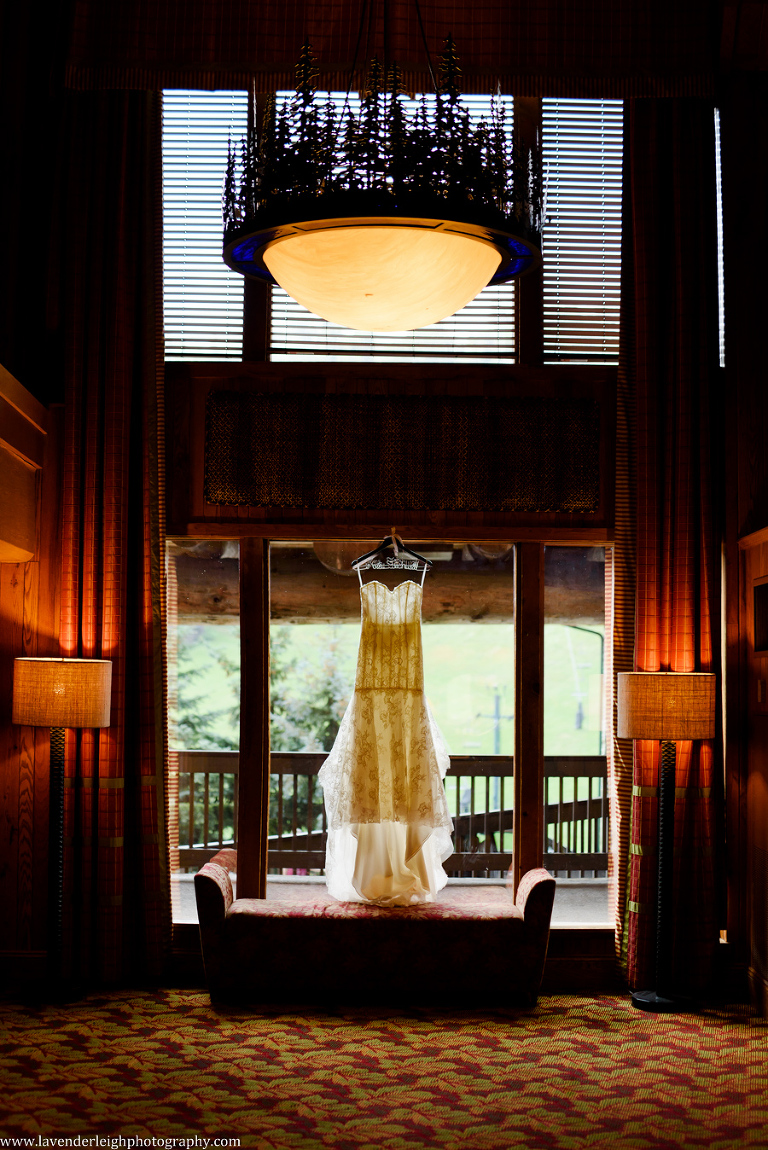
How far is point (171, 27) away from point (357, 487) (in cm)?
236

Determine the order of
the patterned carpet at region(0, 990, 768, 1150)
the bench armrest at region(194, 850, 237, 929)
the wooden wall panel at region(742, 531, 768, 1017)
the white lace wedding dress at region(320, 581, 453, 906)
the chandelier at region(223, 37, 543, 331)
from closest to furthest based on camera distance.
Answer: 1. the chandelier at region(223, 37, 543, 331)
2. the patterned carpet at region(0, 990, 768, 1150)
3. the bench armrest at region(194, 850, 237, 929)
4. the wooden wall panel at region(742, 531, 768, 1017)
5. the white lace wedding dress at region(320, 581, 453, 906)

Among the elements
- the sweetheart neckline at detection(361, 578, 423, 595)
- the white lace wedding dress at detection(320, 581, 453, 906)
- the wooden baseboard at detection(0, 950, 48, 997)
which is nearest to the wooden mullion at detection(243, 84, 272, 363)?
the sweetheart neckline at detection(361, 578, 423, 595)

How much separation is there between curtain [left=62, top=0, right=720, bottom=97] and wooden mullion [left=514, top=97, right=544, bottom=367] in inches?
4.6

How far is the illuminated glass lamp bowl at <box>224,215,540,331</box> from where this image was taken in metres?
2.69

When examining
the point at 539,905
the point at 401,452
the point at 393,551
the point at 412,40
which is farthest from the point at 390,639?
the point at 412,40

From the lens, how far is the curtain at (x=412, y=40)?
181 inches

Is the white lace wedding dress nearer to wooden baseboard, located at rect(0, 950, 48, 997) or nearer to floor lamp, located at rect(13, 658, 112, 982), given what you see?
floor lamp, located at rect(13, 658, 112, 982)

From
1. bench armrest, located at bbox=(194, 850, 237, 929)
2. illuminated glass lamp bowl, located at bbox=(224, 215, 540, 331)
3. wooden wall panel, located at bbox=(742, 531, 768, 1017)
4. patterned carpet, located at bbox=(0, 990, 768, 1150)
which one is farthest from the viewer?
wooden wall panel, located at bbox=(742, 531, 768, 1017)

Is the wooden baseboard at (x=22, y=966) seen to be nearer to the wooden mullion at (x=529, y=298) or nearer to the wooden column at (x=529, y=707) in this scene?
the wooden column at (x=529, y=707)

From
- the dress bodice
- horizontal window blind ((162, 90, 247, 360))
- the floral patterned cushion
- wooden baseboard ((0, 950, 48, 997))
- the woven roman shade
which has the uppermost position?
horizontal window blind ((162, 90, 247, 360))

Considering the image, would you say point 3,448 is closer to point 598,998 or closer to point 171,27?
point 171,27

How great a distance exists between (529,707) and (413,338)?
6.08 feet

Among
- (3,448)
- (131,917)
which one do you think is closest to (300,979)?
(131,917)

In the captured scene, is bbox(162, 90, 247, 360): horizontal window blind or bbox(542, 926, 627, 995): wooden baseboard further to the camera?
bbox(162, 90, 247, 360): horizontal window blind
